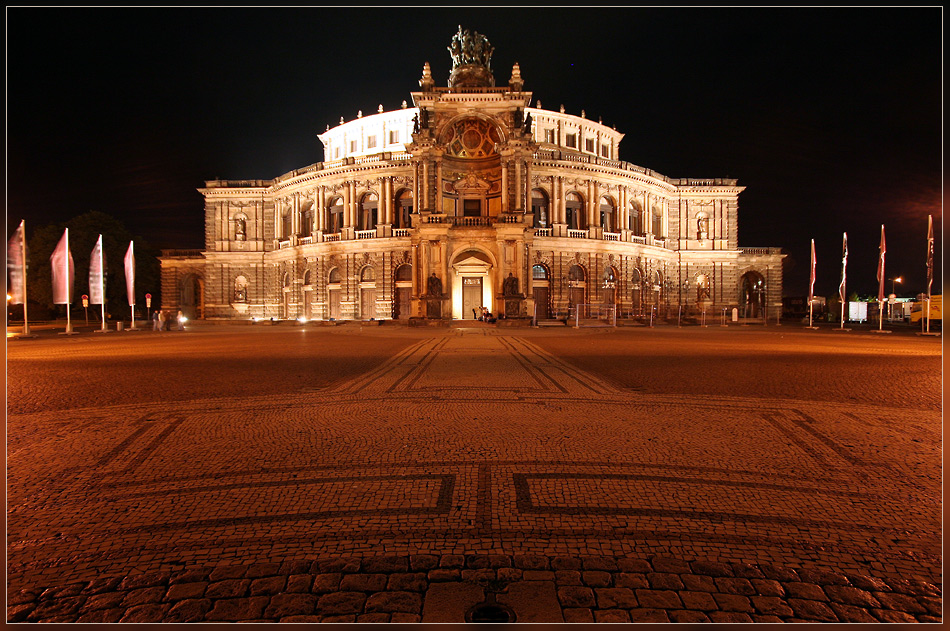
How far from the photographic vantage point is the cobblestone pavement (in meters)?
2.86

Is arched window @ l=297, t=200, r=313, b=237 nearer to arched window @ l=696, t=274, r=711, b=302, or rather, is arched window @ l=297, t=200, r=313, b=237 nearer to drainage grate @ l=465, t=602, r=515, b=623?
arched window @ l=696, t=274, r=711, b=302

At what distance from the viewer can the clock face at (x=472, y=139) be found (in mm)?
42531

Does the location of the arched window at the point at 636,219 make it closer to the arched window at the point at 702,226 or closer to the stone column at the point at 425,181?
the arched window at the point at 702,226

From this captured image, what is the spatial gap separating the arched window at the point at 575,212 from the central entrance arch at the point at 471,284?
10926mm

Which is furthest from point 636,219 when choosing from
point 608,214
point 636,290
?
point 636,290

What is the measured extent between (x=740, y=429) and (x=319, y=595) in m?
5.80

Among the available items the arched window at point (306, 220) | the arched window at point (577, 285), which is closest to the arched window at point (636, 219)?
the arched window at point (577, 285)

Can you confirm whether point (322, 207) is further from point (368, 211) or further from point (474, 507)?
point (474, 507)

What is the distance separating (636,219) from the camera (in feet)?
172

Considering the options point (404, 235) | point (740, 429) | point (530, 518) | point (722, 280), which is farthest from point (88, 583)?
point (722, 280)

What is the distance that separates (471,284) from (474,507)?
133ft

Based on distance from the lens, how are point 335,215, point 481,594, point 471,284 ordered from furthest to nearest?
point 335,215 → point 471,284 → point 481,594

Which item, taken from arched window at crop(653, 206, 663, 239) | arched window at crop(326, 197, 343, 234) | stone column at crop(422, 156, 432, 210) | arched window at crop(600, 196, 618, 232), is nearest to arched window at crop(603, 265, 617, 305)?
arched window at crop(600, 196, 618, 232)

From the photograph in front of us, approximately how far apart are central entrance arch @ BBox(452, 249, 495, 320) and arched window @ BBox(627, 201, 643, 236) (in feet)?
62.3
